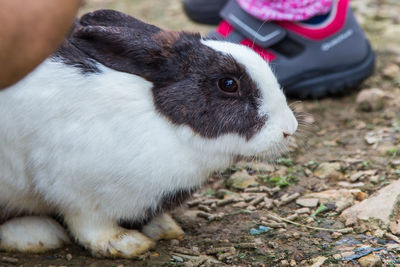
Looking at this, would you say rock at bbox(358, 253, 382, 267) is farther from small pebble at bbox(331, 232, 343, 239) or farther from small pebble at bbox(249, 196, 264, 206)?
small pebble at bbox(249, 196, 264, 206)

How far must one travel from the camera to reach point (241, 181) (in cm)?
365

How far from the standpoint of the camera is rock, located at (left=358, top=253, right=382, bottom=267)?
2.73 m

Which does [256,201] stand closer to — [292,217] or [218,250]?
[292,217]

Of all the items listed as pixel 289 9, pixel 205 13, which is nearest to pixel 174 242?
pixel 289 9

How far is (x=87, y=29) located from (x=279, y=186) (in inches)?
57.1

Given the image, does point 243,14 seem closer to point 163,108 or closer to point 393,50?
point 393,50

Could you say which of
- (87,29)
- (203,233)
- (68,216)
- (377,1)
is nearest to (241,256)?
(203,233)

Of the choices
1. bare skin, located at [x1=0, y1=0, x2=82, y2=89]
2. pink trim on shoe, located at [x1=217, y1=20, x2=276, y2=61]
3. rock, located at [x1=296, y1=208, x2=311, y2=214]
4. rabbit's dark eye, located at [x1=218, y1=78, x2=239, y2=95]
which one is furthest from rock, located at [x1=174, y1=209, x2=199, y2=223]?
bare skin, located at [x1=0, y1=0, x2=82, y2=89]

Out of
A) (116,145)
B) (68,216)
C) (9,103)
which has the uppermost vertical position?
(9,103)

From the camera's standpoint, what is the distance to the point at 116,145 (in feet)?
8.87

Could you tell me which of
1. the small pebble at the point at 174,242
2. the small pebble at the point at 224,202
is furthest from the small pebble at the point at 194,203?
the small pebble at the point at 174,242

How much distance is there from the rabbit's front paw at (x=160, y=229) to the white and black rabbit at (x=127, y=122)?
184mm

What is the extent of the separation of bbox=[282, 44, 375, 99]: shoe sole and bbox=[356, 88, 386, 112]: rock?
21cm

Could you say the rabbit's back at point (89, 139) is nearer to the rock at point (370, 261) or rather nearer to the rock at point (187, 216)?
the rock at point (187, 216)
